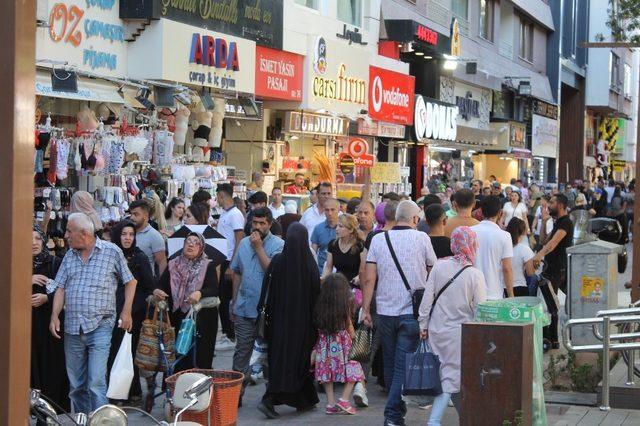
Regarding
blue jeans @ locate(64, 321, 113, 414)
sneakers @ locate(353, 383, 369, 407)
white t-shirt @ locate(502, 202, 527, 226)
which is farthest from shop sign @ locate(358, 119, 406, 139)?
blue jeans @ locate(64, 321, 113, 414)

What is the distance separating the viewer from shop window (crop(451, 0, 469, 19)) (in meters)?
37.7

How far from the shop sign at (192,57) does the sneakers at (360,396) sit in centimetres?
769

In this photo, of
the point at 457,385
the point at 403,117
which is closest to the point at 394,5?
the point at 403,117

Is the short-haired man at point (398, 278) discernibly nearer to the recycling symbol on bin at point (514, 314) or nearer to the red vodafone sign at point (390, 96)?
the recycling symbol on bin at point (514, 314)

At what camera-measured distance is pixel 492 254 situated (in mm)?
10969

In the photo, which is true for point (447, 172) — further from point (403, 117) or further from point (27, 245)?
point (27, 245)

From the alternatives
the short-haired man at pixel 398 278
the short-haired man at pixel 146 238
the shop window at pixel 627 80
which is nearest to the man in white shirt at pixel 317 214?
the short-haired man at pixel 146 238

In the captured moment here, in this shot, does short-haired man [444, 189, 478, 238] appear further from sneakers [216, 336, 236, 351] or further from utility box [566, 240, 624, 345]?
sneakers [216, 336, 236, 351]

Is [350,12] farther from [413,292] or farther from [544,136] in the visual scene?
[544,136]

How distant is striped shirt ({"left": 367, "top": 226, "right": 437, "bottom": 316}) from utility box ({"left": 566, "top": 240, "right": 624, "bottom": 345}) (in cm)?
358

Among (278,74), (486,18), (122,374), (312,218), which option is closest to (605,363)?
(122,374)

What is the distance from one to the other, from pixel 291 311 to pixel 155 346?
123cm

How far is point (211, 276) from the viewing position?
10562mm

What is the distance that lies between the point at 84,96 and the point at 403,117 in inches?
592
